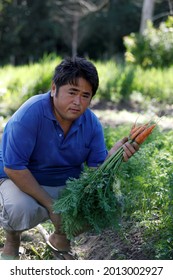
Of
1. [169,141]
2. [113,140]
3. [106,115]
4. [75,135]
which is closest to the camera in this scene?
[75,135]

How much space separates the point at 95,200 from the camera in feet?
10.6

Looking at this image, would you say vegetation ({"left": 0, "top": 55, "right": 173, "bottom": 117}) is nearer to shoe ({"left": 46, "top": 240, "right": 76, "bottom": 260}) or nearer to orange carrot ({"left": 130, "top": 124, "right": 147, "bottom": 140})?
shoe ({"left": 46, "top": 240, "right": 76, "bottom": 260})

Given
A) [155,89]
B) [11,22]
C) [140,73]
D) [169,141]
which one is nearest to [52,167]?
[169,141]

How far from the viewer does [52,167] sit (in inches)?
138

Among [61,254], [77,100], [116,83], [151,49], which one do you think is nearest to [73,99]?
[77,100]

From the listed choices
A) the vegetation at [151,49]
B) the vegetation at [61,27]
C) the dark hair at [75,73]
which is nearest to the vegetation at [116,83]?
the vegetation at [151,49]

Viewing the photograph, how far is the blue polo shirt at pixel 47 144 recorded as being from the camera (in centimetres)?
325

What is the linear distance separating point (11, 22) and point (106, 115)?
68.9 ft

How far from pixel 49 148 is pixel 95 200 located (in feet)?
1.41

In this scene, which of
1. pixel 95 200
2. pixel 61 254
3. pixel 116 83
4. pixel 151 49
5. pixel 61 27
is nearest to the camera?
pixel 95 200

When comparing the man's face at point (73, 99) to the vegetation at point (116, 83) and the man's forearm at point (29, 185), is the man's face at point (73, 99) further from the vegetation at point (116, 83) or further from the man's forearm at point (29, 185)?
the vegetation at point (116, 83)

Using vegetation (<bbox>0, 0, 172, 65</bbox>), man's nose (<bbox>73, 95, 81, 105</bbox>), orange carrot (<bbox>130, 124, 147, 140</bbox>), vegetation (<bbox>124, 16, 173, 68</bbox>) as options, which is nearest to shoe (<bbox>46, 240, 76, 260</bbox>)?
orange carrot (<bbox>130, 124, 147, 140</bbox>)

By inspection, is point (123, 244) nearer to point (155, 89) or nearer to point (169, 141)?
point (169, 141)

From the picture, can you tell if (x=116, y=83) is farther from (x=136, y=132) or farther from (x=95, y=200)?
(x=95, y=200)
